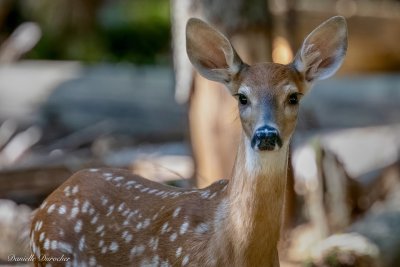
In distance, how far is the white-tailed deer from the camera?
5.29m

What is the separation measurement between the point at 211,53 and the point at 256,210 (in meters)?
0.96

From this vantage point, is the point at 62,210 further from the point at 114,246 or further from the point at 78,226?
the point at 114,246

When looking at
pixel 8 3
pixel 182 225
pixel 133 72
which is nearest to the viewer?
pixel 182 225

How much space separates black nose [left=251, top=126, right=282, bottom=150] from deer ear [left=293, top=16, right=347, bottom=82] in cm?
61

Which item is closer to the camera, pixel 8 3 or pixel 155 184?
pixel 155 184

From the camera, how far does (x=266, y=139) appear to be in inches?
199

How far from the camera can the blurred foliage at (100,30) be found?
1675 cm

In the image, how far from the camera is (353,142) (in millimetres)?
10758

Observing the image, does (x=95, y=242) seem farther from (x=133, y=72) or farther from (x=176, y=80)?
(x=133, y=72)

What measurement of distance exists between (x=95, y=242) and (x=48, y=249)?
10.0 inches

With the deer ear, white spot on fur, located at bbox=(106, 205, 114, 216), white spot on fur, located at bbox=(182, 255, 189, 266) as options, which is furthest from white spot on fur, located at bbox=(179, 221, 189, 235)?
the deer ear

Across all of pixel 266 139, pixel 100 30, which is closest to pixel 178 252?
pixel 266 139

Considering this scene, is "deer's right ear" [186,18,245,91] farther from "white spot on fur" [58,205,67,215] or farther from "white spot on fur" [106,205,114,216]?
"white spot on fur" [58,205,67,215]

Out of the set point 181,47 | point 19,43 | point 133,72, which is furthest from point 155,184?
point 19,43
